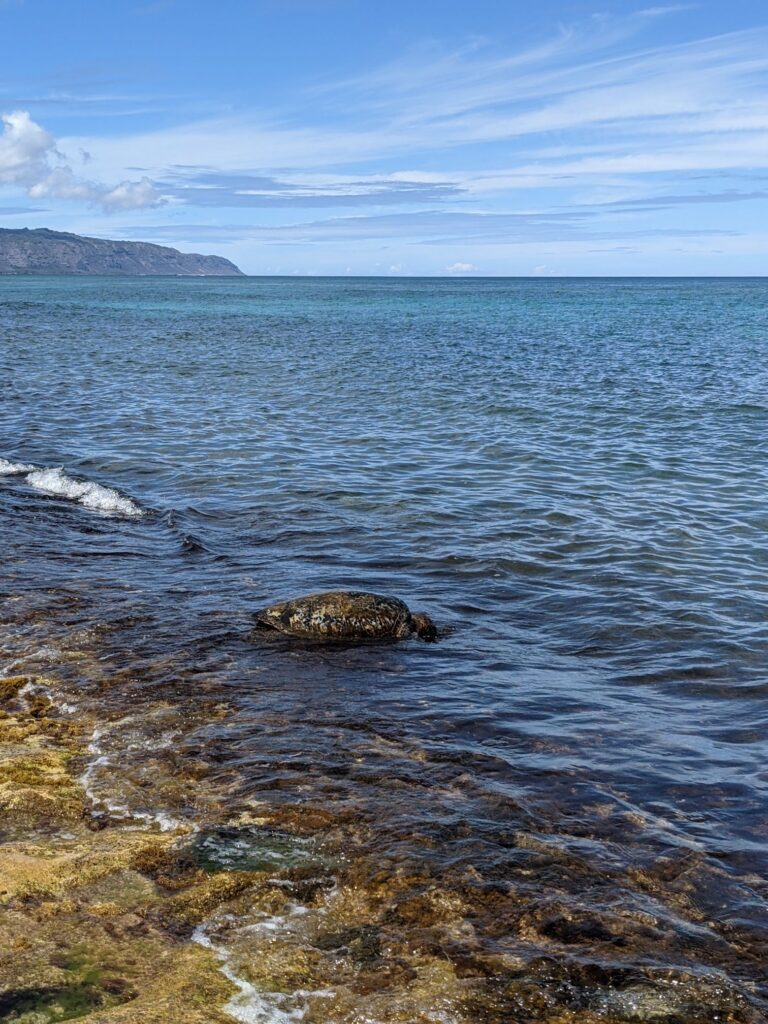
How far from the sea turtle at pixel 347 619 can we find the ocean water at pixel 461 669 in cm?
22

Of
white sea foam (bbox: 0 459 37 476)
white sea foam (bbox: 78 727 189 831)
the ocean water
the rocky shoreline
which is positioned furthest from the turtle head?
white sea foam (bbox: 0 459 37 476)

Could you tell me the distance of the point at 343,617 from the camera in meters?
9.86

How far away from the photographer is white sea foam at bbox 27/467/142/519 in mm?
15344

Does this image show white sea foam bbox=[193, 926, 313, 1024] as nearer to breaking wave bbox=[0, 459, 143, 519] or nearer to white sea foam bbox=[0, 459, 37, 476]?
breaking wave bbox=[0, 459, 143, 519]

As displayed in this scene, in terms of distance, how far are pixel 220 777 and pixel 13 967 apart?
2403 millimetres

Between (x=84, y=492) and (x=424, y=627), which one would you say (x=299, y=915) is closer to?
(x=424, y=627)

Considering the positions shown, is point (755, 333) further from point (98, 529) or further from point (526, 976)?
point (526, 976)

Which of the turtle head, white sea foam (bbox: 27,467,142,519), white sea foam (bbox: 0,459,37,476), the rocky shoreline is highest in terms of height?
white sea foam (bbox: 0,459,37,476)

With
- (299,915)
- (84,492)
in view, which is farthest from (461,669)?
(84,492)

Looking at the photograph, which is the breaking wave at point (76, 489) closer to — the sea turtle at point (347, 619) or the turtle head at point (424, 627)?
the sea turtle at point (347, 619)

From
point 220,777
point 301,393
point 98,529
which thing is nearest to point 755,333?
point 301,393

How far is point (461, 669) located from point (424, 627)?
0.88m

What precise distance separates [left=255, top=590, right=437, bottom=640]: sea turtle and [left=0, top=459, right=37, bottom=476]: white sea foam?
941cm

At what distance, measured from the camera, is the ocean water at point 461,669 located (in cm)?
538
